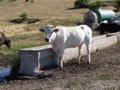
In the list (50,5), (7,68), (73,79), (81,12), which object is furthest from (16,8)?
(73,79)

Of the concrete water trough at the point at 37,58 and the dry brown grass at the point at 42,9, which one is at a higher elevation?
Result: the concrete water trough at the point at 37,58

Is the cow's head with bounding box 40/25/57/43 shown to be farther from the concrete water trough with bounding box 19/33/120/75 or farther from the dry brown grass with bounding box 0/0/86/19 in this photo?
the dry brown grass with bounding box 0/0/86/19

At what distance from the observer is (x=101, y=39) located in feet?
76.6

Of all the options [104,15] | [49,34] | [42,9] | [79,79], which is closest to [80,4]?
[42,9]

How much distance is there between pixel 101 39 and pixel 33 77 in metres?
7.90

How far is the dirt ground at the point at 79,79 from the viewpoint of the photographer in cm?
1357

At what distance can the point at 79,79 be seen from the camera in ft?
48.4

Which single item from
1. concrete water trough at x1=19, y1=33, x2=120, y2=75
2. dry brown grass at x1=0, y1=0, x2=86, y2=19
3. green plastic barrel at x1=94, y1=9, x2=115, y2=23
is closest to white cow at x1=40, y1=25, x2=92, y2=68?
concrete water trough at x1=19, y1=33, x2=120, y2=75

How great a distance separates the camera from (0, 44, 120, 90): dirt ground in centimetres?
1357

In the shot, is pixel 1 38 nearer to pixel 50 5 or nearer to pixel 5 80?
pixel 5 80

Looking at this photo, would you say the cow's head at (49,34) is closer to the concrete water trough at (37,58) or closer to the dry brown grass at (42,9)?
the concrete water trough at (37,58)

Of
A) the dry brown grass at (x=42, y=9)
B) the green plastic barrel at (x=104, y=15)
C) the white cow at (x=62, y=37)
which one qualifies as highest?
the white cow at (x=62, y=37)

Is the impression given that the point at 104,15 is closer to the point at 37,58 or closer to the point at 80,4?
the point at 80,4

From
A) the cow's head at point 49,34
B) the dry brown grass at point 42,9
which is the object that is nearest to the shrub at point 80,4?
the dry brown grass at point 42,9
